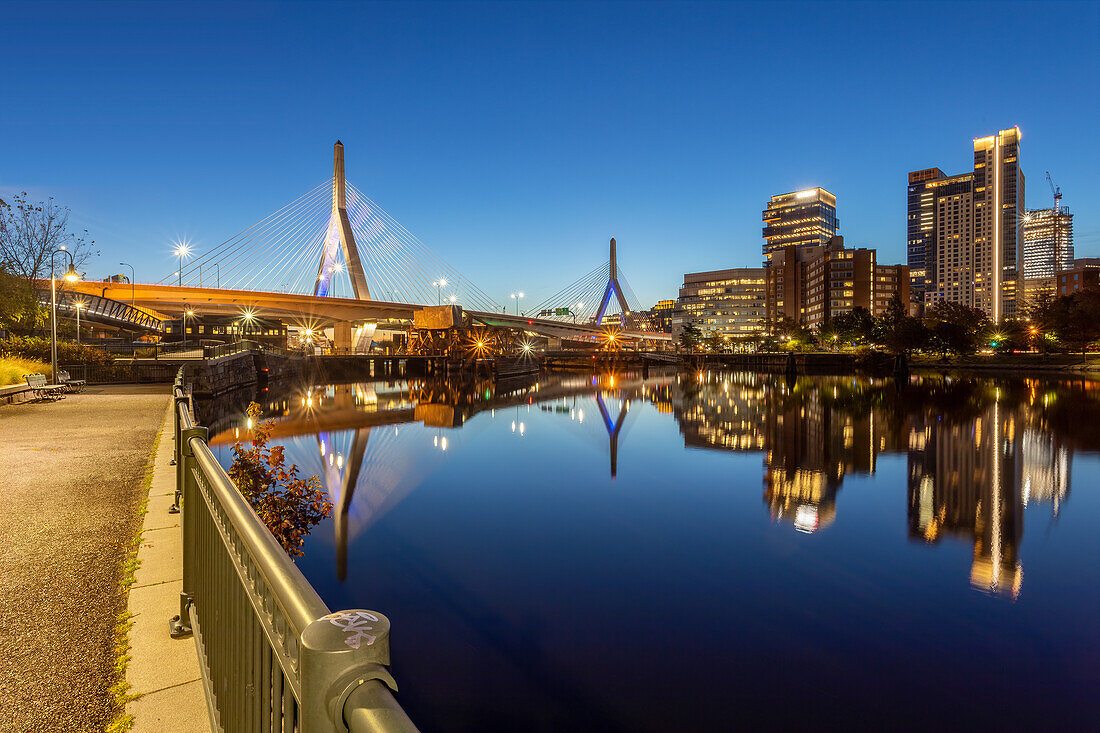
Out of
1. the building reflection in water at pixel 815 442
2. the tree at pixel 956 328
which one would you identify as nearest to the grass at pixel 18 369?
the building reflection in water at pixel 815 442

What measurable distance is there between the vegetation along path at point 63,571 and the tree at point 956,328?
112352mm

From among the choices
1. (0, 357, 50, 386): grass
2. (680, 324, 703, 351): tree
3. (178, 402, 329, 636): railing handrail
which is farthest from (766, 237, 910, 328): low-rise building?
(178, 402, 329, 636): railing handrail

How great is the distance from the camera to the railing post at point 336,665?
1.54m

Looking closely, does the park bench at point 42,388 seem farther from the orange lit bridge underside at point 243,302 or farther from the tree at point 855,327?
the tree at point 855,327

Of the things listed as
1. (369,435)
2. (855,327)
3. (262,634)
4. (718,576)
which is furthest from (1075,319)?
(262,634)

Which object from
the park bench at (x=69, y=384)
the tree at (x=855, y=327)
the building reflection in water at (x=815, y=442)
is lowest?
the building reflection in water at (x=815, y=442)

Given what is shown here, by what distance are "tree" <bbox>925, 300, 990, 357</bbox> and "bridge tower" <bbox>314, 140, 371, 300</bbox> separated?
294 ft

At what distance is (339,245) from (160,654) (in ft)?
245

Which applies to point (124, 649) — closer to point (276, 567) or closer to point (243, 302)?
point (276, 567)

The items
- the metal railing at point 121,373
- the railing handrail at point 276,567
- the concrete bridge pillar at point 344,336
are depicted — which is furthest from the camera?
the concrete bridge pillar at point 344,336

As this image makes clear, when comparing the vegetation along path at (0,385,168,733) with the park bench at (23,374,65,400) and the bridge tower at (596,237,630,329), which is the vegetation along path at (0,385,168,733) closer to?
the park bench at (23,374,65,400)

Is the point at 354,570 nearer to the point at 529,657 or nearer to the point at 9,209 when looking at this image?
the point at 529,657

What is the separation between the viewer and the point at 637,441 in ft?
A: 100.0

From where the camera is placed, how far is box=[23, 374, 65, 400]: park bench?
2475cm
